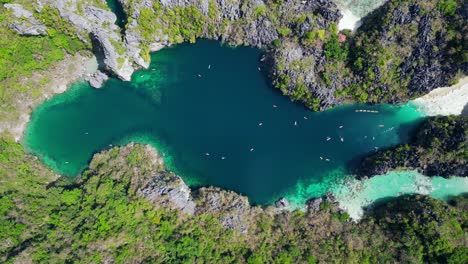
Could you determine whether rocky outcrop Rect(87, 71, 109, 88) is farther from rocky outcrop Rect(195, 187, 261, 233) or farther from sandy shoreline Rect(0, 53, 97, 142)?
rocky outcrop Rect(195, 187, 261, 233)

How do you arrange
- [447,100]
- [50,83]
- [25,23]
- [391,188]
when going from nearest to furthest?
[25,23], [391,188], [447,100], [50,83]

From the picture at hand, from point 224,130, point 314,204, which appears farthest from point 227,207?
point 314,204

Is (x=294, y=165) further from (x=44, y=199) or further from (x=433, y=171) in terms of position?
(x=44, y=199)

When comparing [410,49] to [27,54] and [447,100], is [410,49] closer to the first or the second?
[447,100]

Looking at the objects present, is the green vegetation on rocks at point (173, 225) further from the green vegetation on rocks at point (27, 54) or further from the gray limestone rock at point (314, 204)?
the green vegetation on rocks at point (27, 54)

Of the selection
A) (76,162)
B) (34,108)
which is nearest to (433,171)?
(76,162)
